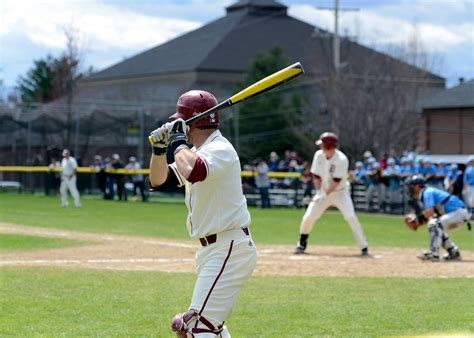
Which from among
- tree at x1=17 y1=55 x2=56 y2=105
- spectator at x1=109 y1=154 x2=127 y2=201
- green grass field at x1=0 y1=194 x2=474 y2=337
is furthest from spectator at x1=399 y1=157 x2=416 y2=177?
tree at x1=17 y1=55 x2=56 y2=105

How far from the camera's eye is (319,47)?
186 feet

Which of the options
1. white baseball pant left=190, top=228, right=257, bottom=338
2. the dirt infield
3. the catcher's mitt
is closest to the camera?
white baseball pant left=190, top=228, right=257, bottom=338

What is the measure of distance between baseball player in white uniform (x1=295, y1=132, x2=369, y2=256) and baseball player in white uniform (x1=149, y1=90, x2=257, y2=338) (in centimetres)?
936

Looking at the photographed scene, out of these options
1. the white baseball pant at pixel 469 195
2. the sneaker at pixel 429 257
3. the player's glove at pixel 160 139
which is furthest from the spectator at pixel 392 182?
the player's glove at pixel 160 139

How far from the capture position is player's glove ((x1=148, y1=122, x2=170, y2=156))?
19.9 ft

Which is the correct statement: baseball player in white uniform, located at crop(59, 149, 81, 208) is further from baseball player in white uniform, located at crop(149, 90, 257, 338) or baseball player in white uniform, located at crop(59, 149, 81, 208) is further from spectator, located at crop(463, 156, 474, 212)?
baseball player in white uniform, located at crop(149, 90, 257, 338)

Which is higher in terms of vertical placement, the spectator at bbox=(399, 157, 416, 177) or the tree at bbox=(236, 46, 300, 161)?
the tree at bbox=(236, 46, 300, 161)

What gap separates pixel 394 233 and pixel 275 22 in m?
44.8

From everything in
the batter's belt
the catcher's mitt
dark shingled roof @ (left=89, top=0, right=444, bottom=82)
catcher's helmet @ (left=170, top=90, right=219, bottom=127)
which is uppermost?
dark shingled roof @ (left=89, top=0, right=444, bottom=82)

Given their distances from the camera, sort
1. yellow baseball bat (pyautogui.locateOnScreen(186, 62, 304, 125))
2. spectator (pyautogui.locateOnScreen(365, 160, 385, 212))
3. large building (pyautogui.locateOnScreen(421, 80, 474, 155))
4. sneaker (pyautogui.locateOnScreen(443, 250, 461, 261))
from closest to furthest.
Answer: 1. yellow baseball bat (pyautogui.locateOnScreen(186, 62, 304, 125))
2. sneaker (pyautogui.locateOnScreen(443, 250, 461, 261))
3. spectator (pyautogui.locateOnScreen(365, 160, 385, 212))
4. large building (pyautogui.locateOnScreen(421, 80, 474, 155))

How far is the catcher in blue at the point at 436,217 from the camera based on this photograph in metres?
14.6

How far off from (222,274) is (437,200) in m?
9.15

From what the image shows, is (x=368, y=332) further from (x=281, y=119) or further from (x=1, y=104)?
(x=281, y=119)

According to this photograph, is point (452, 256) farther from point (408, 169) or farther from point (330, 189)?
point (408, 169)
